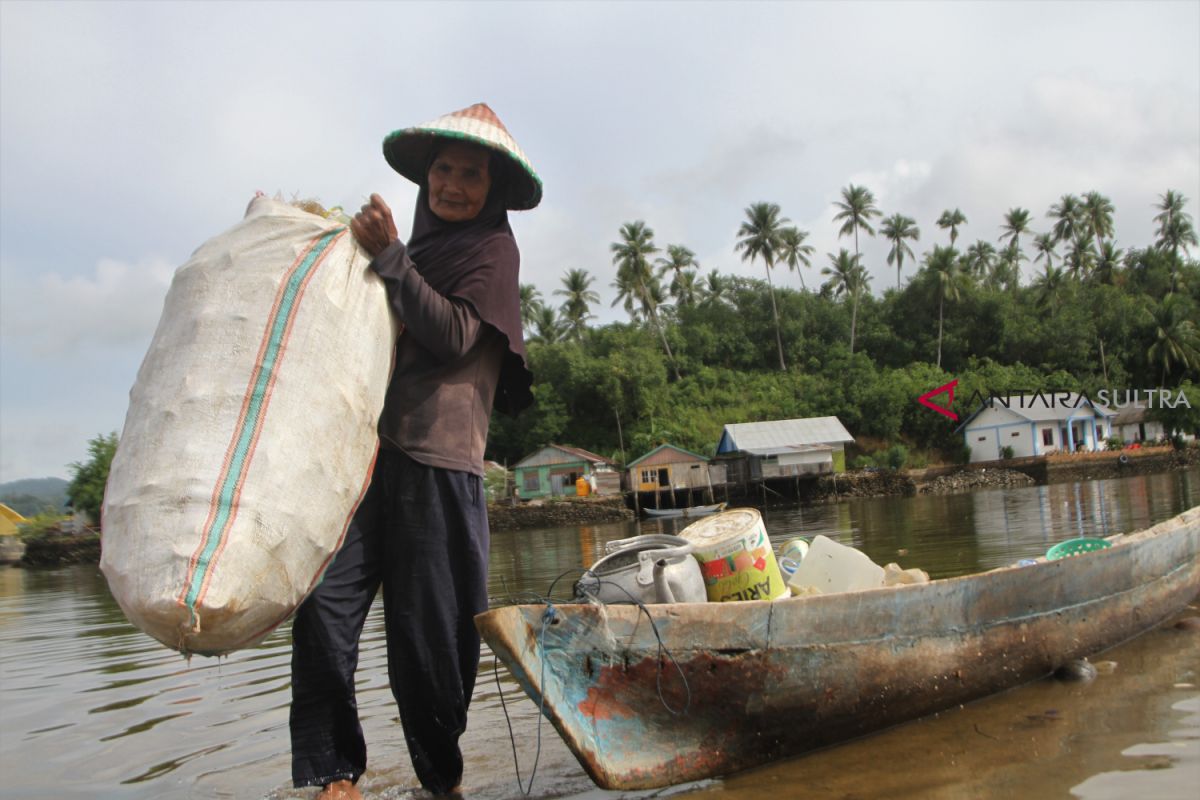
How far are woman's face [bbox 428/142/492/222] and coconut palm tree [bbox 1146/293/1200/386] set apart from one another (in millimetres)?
51512

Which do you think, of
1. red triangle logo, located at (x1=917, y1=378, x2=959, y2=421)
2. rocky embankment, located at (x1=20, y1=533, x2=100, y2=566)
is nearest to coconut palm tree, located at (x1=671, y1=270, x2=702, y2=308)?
red triangle logo, located at (x1=917, y1=378, x2=959, y2=421)

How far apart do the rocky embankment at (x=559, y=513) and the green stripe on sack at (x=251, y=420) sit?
110ft

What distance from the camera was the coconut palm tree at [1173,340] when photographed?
149 ft

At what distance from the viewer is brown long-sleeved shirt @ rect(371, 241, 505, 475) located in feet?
7.93

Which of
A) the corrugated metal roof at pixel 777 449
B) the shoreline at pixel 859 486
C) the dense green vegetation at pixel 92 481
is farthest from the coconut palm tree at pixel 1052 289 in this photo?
the dense green vegetation at pixel 92 481

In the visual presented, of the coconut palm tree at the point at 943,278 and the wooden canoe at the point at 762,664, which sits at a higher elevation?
the coconut palm tree at the point at 943,278

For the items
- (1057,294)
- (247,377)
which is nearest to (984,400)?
(1057,294)

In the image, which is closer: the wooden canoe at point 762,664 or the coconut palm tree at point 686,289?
the wooden canoe at point 762,664

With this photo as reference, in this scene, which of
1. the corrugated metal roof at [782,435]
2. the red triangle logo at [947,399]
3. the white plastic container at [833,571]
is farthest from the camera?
the red triangle logo at [947,399]

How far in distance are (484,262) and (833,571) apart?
2.16 m

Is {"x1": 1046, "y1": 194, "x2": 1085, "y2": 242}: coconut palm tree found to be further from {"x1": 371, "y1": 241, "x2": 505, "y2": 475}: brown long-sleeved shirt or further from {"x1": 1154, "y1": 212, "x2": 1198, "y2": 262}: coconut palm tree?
{"x1": 371, "y1": 241, "x2": 505, "y2": 475}: brown long-sleeved shirt

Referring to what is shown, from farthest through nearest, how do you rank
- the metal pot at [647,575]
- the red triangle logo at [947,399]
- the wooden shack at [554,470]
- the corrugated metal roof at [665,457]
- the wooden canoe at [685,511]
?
the red triangle logo at [947,399] → the wooden shack at [554,470] → the corrugated metal roof at [665,457] → the wooden canoe at [685,511] → the metal pot at [647,575]

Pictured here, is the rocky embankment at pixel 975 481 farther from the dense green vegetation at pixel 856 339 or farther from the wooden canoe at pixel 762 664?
the wooden canoe at pixel 762 664

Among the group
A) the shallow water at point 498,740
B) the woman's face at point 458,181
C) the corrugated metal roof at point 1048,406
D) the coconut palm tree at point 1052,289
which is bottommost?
the shallow water at point 498,740
